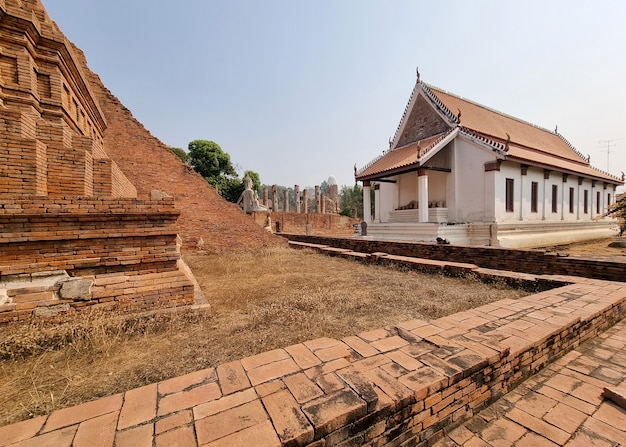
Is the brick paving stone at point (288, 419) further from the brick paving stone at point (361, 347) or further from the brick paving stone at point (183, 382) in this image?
the brick paving stone at point (361, 347)

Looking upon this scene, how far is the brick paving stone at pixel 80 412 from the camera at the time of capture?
1.23 m

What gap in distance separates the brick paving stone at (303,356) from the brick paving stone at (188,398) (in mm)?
494

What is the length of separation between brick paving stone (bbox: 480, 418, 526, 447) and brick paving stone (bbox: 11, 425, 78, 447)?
6.71ft

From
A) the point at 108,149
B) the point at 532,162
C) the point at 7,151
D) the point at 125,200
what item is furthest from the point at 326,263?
the point at 532,162

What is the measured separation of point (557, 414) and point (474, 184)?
39.9ft

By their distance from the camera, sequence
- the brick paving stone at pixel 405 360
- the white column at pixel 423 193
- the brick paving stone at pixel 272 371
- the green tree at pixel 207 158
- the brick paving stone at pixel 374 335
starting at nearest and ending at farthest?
the brick paving stone at pixel 272 371
the brick paving stone at pixel 405 360
the brick paving stone at pixel 374 335
the white column at pixel 423 193
the green tree at pixel 207 158

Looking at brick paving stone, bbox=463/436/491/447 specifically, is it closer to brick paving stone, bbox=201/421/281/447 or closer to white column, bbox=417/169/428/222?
brick paving stone, bbox=201/421/281/447

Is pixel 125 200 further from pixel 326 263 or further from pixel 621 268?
pixel 621 268

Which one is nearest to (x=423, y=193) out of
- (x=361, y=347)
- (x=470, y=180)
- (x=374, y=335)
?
(x=470, y=180)

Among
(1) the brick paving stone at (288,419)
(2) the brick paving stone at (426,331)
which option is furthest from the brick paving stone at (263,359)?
(2) the brick paving stone at (426,331)

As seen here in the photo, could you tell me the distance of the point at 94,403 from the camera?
1381 mm

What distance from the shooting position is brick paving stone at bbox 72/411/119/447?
1119 millimetres

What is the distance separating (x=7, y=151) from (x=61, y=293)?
2110 mm

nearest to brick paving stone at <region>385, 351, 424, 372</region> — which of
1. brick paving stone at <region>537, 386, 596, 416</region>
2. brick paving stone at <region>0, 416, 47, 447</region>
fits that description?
brick paving stone at <region>537, 386, 596, 416</region>
